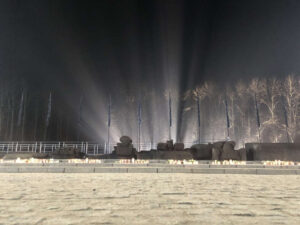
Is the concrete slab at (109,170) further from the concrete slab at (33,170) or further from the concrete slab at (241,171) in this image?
the concrete slab at (241,171)

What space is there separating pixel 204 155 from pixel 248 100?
97.7 ft

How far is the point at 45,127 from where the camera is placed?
5988cm

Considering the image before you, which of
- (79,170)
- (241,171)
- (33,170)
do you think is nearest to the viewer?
(241,171)

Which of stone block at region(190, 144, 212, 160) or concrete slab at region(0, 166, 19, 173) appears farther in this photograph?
stone block at region(190, 144, 212, 160)

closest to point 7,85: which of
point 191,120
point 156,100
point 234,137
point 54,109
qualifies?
point 54,109

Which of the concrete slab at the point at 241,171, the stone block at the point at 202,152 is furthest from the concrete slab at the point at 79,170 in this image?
the stone block at the point at 202,152

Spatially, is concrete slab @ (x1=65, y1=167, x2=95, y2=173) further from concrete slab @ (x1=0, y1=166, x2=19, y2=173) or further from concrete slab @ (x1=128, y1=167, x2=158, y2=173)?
concrete slab @ (x1=0, y1=166, x2=19, y2=173)

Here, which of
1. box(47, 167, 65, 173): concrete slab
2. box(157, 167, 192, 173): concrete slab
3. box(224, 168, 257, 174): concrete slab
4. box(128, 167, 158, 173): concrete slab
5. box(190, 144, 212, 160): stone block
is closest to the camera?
box(224, 168, 257, 174): concrete slab

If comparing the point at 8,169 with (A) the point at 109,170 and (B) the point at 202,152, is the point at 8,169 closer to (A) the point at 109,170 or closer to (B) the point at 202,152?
(A) the point at 109,170

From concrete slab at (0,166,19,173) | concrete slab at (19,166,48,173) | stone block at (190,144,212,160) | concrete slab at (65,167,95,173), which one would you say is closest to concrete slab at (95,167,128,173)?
concrete slab at (65,167,95,173)

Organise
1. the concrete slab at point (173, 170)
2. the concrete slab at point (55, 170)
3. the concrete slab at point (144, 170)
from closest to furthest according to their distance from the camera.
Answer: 1. the concrete slab at point (173, 170)
2. the concrete slab at point (55, 170)
3. the concrete slab at point (144, 170)

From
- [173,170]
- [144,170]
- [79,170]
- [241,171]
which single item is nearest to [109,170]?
[79,170]

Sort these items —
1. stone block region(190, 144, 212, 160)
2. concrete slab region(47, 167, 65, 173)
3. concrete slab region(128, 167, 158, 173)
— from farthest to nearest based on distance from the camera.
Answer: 1. stone block region(190, 144, 212, 160)
2. concrete slab region(128, 167, 158, 173)
3. concrete slab region(47, 167, 65, 173)

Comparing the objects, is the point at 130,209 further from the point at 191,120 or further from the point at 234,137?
the point at 191,120
